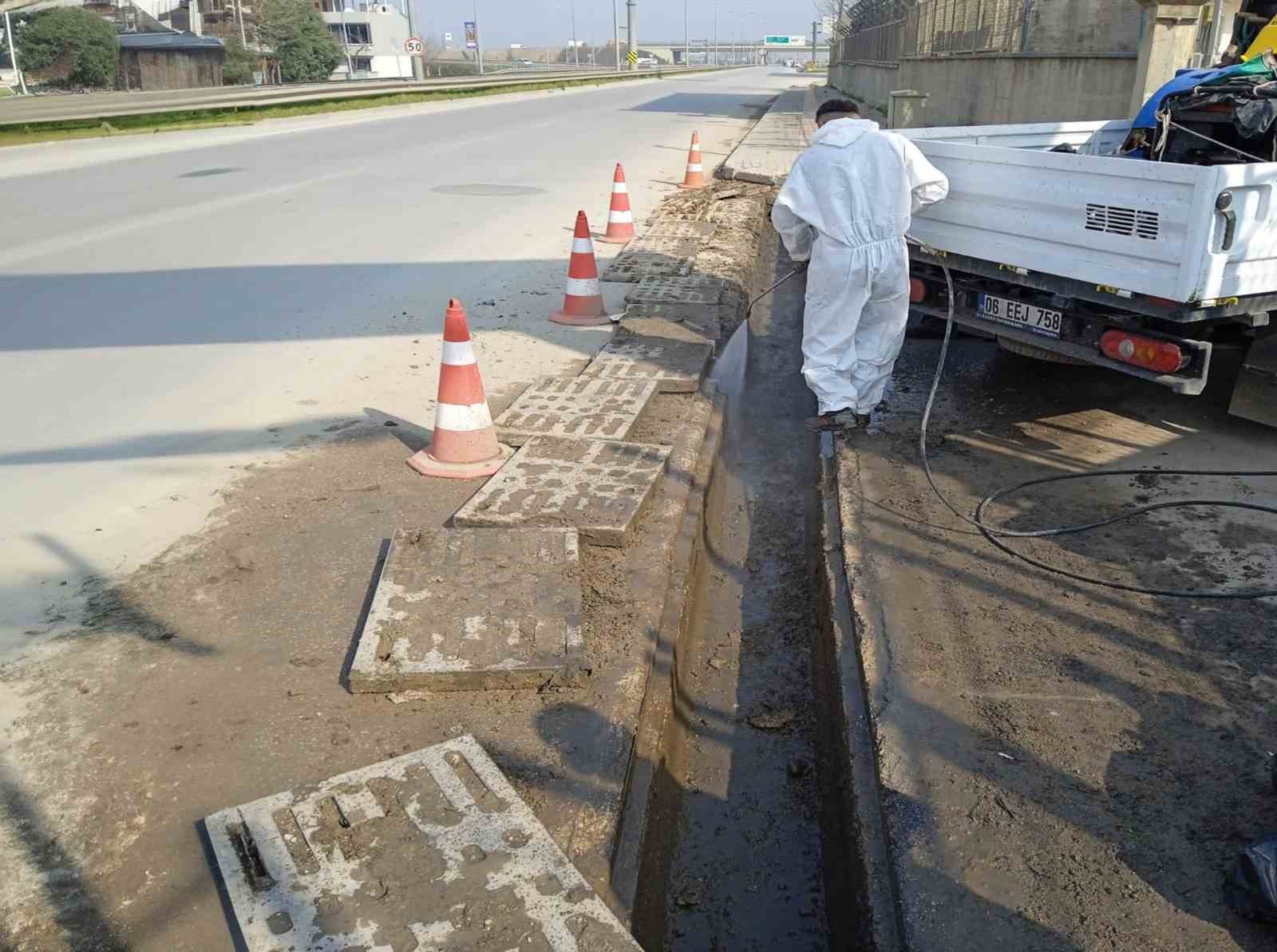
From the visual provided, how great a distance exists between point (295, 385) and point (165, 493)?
1606 millimetres

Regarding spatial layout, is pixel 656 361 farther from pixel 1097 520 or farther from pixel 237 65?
pixel 237 65

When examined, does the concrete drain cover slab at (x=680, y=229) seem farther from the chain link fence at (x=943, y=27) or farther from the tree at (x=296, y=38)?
the tree at (x=296, y=38)

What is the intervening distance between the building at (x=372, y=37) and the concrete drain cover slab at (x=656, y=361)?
69304mm

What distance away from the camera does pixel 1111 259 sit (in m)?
4.60

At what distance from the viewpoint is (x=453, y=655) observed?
3.23m

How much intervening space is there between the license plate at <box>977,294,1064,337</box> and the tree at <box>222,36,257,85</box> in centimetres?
5384

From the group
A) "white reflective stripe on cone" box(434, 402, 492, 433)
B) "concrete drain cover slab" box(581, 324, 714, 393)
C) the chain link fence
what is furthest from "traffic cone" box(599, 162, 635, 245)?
the chain link fence

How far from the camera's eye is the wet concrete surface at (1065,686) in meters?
2.51

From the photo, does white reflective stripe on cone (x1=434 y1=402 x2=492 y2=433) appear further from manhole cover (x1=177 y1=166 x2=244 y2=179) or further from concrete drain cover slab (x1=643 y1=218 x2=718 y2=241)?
manhole cover (x1=177 y1=166 x2=244 y2=179)

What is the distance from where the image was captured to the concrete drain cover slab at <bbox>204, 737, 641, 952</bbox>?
7.39ft

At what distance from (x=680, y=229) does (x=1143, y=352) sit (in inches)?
270

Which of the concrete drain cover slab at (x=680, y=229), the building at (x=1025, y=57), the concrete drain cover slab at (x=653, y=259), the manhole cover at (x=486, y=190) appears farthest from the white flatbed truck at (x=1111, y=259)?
the manhole cover at (x=486, y=190)

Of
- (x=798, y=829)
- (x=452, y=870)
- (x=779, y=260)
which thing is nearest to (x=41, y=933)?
(x=452, y=870)

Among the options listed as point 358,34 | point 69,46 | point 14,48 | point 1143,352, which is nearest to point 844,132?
point 1143,352
